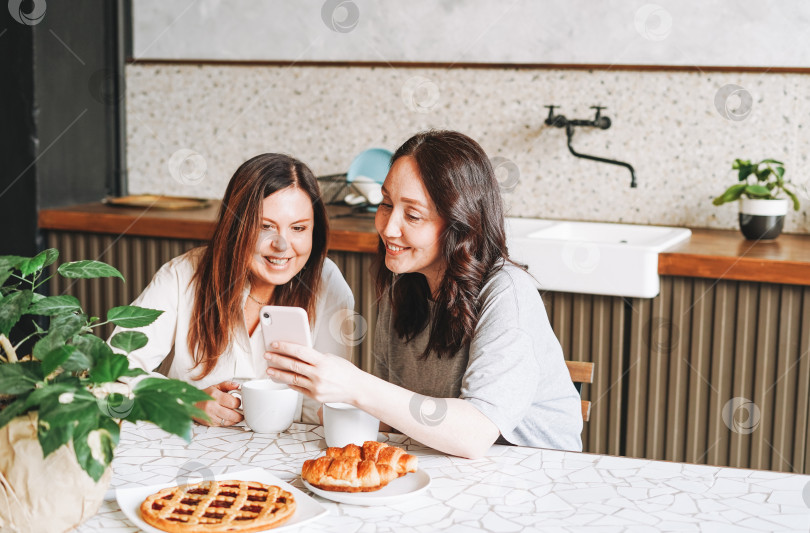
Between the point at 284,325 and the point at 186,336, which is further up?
the point at 284,325

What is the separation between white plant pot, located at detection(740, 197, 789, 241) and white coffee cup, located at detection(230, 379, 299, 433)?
5.50 ft

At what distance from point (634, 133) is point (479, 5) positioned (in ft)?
2.26

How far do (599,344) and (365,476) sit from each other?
1415 millimetres

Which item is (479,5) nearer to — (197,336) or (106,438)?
(197,336)

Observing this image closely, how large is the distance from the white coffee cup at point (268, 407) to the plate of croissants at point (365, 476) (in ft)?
0.63

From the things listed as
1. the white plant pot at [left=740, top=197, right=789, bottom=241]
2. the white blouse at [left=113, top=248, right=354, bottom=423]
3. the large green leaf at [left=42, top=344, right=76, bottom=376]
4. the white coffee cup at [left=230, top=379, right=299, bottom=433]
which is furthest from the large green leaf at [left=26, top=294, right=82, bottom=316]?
the white plant pot at [left=740, top=197, right=789, bottom=241]

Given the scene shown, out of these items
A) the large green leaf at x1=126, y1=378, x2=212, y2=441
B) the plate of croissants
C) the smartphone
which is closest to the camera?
the large green leaf at x1=126, y1=378, x2=212, y2=441

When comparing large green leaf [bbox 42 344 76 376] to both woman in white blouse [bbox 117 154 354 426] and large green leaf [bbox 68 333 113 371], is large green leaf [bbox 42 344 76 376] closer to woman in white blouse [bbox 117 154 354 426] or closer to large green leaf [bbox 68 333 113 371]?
large green leaf [bbox 68 333 113 371]

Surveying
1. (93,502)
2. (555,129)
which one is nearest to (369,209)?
(555,129)

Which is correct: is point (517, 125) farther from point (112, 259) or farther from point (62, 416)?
point (62, 416)

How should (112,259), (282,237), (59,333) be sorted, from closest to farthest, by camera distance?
1. (59,333)
2. (282,237)
3. (112,259)

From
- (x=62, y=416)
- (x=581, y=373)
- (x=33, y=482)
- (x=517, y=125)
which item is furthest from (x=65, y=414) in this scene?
(x=517, y=125)

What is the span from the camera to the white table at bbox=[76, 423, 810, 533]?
3.25ft

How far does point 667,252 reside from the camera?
225 cm
